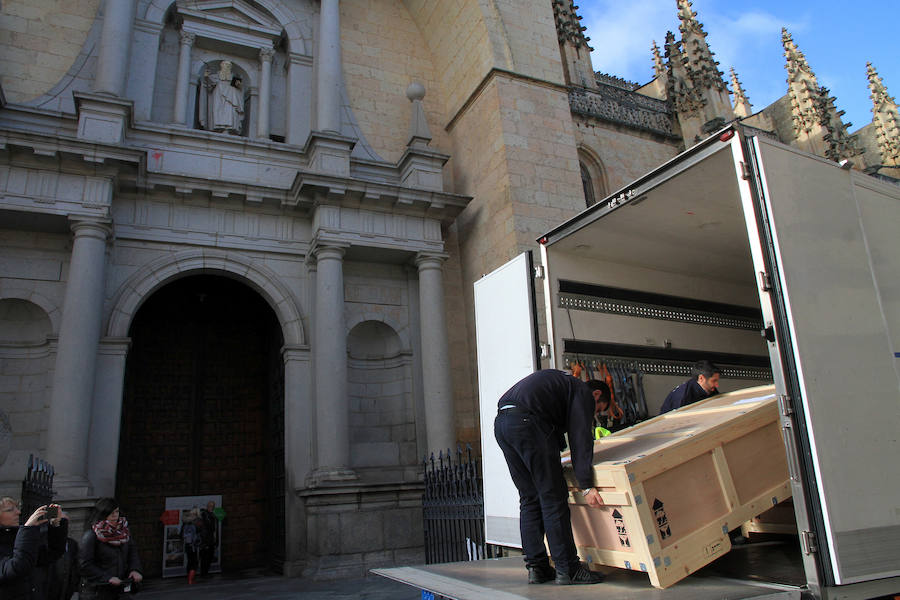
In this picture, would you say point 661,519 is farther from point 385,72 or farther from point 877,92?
point 877,92

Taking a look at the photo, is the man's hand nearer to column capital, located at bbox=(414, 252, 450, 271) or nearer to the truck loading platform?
the truck loading platform

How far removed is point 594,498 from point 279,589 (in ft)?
22.4

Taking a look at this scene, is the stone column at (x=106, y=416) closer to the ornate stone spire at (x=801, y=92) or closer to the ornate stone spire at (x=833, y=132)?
the ornate stone spire at (x=833, y=132)

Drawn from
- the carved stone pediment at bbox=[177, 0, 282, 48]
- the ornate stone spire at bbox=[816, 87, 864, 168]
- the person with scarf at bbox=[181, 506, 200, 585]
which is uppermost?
the ornate stone spire at bbox=[816, 87, 864, 168]

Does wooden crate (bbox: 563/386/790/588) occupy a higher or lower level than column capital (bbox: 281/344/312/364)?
lower

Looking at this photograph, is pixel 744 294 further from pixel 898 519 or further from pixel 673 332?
pixel 898 519

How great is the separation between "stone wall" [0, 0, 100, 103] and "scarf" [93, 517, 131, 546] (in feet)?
29.8

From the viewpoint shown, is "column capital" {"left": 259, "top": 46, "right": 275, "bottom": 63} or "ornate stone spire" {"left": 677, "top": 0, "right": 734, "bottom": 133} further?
"ornate stone spire" {"left": 677, "top": 0, "right": 734, "bottom": 133}

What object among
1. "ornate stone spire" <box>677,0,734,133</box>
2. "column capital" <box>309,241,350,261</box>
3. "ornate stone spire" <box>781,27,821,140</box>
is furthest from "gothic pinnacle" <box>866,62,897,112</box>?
"column capital" <box>309,241,350,261</box>

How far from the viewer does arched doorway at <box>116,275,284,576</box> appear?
13.1 meters

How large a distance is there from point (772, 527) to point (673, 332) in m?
2.30

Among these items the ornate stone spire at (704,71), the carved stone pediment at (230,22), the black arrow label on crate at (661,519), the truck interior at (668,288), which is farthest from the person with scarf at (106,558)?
the ornate stone spire at (704,71)

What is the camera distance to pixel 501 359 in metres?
6.00

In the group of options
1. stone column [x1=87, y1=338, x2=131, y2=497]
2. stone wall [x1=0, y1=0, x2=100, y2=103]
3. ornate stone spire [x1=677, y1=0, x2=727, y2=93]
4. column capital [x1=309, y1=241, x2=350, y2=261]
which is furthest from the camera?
ornate stone spire [x1=677, y1=0, x2=727, y2=93]
